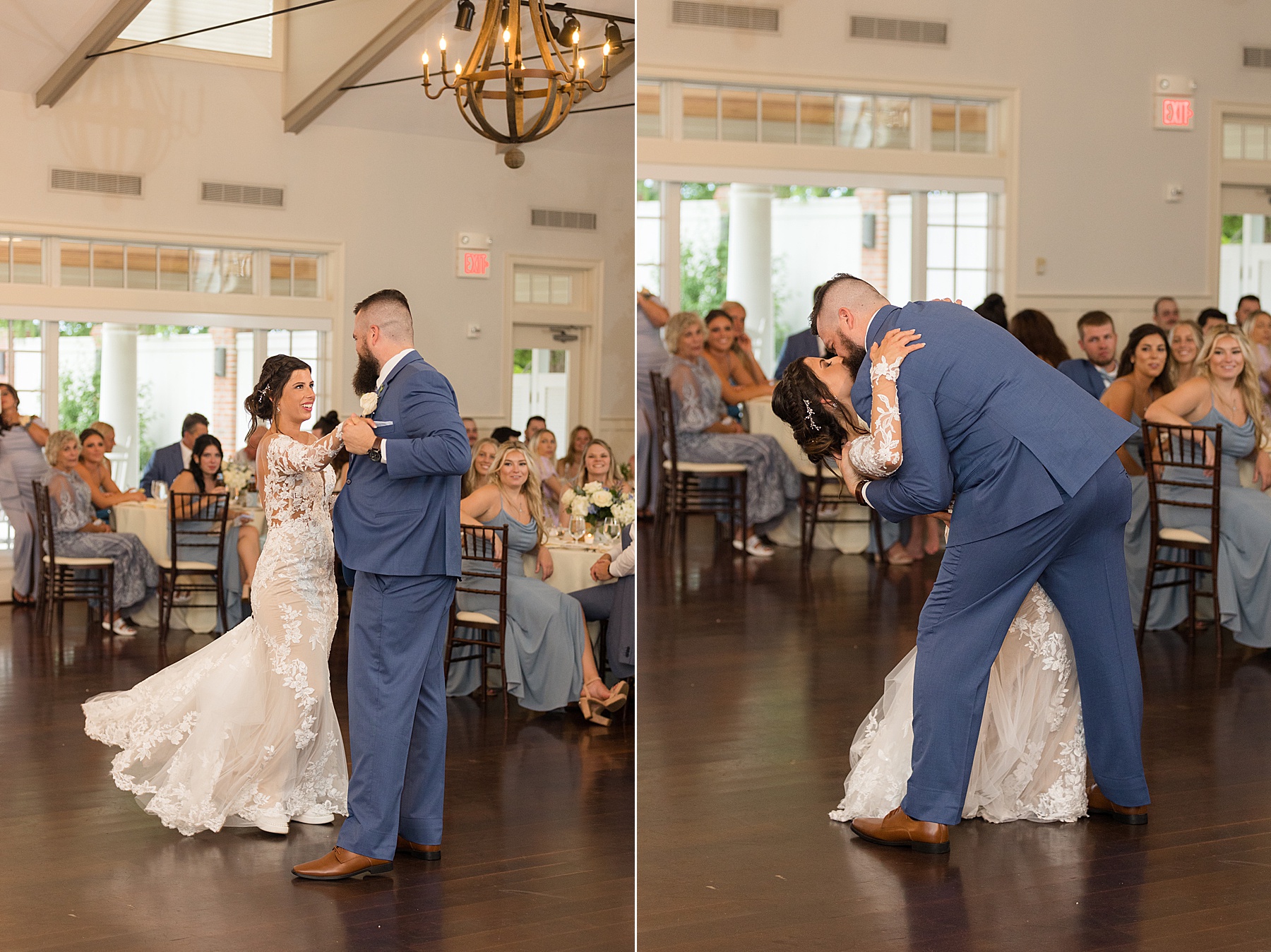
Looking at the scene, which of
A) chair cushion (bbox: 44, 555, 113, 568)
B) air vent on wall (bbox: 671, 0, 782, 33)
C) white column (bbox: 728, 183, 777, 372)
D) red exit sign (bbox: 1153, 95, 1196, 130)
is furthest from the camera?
white column (bbox: 728, 183, 777, 372)

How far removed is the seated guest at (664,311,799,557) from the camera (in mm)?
7590

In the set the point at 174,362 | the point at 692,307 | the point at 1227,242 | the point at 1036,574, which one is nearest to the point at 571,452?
the point at 174,362

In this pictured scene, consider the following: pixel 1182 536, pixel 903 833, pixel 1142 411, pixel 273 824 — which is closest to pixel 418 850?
pixel 273 824

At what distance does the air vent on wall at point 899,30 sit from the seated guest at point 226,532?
7.93 m

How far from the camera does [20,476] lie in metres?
3.29

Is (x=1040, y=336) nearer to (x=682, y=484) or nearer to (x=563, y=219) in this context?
(x=682, y=484)

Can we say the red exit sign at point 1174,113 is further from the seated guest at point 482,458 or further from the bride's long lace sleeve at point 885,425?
the seated guest at point 482,458

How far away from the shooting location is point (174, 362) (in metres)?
3.01

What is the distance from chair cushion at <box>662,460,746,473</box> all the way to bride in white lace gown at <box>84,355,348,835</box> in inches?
173

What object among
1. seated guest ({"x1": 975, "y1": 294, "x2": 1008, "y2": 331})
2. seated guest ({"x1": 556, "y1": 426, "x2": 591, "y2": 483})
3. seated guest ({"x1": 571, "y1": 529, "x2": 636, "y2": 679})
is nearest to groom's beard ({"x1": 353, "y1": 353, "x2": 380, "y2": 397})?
seated guest ({"x1": 556, "y1": 426, "x2": 591, "y2": 483})

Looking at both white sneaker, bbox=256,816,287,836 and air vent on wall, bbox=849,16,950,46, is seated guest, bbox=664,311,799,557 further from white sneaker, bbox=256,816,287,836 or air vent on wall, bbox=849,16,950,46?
white sneaker, bbox=256,816,287,836

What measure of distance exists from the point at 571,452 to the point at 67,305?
1.29 metres

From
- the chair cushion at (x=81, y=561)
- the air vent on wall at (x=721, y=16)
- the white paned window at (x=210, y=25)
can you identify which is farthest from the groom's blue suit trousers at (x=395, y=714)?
the air vent on wall at (x=721, y=16)

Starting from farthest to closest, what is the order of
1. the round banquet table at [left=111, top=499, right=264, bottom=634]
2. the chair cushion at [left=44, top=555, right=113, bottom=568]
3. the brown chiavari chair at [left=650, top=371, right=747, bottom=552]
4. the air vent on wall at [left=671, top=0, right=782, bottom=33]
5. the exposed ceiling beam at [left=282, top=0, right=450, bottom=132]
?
the air vent on wall at [left=671, top=0, right=782, bottom=33] < the brown chiavari chair at [left=650, top=371, right=747, bottom=552] < the chair cushion at [left=44, top=555, right=113, bottom=568] < the round banquet table at [left=111, top=499, right=264, bottom=634] < the exposed ceiling beam at [left=282, top=0, right=450, bottom=132]
